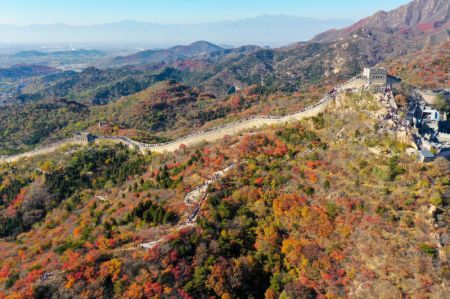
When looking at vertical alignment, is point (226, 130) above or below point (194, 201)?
above

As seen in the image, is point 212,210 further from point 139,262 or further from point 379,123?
point 379,123

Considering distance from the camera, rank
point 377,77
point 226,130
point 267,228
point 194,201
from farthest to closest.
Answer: point 226,130 < point 377,77 < point 194,201 < point 267,228

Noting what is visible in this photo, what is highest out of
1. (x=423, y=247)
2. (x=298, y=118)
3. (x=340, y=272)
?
(x=298, y=118)

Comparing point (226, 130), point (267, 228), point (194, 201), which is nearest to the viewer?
point (267, 228)

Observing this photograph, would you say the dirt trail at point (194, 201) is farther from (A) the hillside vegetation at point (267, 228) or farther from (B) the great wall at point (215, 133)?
(B) the great wall at point (215, 133)

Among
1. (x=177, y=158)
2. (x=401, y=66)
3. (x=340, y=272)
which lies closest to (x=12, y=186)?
(x=177, y=158)

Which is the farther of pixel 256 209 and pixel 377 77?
pixel 377 77

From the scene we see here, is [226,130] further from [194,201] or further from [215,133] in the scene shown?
[194,201]

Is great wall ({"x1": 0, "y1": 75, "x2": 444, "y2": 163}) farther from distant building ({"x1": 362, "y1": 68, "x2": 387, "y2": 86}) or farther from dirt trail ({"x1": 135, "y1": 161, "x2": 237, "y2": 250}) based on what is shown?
dirt trail ({"x1": 135, "y1": 161, "x2": 237, "y2": 250})

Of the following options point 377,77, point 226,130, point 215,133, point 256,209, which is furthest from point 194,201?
point 377,77

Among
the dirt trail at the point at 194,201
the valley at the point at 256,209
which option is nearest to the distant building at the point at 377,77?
the valley at the point at 256,209

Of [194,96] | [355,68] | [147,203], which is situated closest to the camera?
[147,203]
